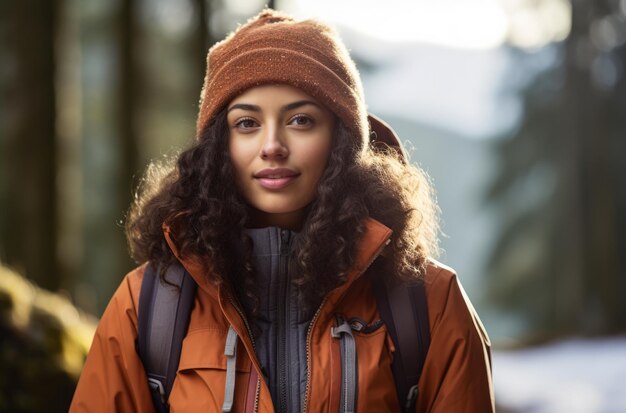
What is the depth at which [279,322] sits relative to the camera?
293cm

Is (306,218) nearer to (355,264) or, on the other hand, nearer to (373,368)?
(355,264)

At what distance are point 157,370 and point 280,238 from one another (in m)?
0.64

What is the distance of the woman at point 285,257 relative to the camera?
9.21 ft

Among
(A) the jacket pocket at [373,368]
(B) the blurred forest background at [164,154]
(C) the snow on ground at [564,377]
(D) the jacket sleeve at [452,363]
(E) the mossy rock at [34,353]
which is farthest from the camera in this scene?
(C) the snow on ground at [564,377]

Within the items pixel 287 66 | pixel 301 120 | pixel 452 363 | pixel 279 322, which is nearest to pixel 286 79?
pixel 287 66

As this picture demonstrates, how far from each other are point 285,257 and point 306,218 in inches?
7.8

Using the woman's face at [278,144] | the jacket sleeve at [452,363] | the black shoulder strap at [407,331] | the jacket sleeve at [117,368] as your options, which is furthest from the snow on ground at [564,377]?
the jacket sleeve at [117,368]

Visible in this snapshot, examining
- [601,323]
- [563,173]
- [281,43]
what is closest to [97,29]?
[563,173]

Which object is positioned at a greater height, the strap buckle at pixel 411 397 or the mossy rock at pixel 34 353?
the mossy rock at pixel 34 353

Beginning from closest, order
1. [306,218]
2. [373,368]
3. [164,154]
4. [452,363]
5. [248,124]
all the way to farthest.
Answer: [373,368] → [452,363] → [248,124] → [306,218] → [164,154]

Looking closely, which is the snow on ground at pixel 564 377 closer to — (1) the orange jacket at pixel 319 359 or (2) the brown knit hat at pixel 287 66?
(1) the orange jacket at pixel 319 359

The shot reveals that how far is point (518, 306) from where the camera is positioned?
65.4 feet

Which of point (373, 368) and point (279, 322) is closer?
point (373, 368)

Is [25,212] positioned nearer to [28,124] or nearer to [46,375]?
[28,124]
